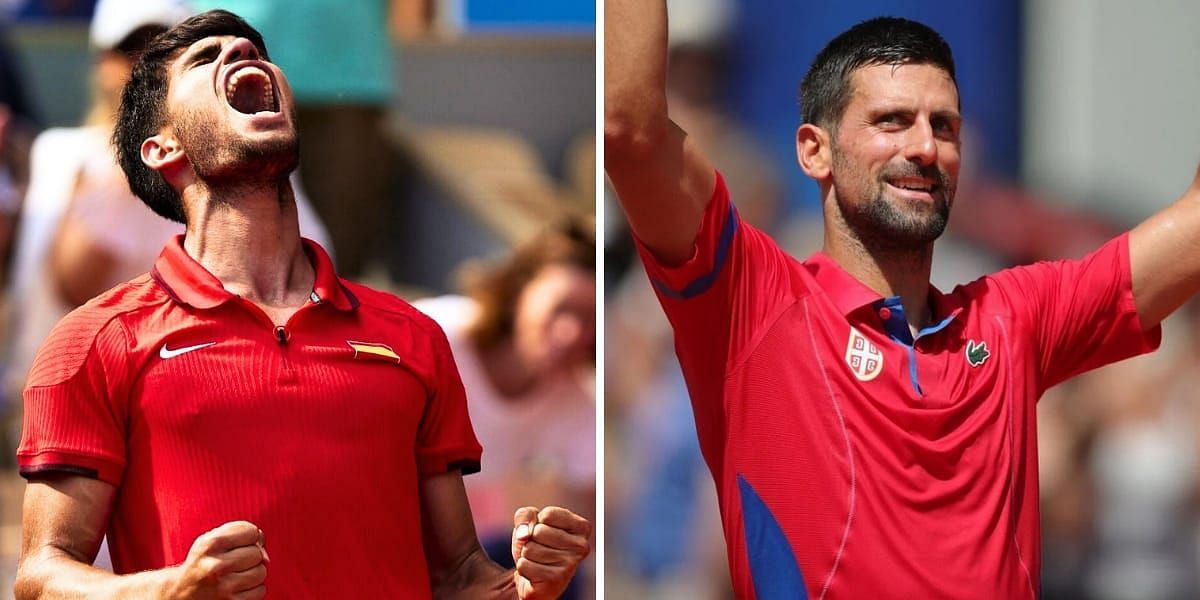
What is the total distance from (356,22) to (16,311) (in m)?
1.50

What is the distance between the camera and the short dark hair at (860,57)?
4.09 m

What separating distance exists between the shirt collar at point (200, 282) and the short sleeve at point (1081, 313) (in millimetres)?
1433

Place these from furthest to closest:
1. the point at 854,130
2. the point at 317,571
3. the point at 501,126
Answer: the point at 501,126, the point at 854,130, the point at 317,571

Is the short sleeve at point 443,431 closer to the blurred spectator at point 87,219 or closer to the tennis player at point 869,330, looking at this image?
the tennis player at point 869,330

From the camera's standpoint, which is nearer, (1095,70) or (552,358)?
(552,358)

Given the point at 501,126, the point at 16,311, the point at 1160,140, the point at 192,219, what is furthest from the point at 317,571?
the point at 1160,140

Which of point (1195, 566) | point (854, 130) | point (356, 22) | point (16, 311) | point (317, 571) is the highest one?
point (356, 22)

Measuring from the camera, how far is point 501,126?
821cm

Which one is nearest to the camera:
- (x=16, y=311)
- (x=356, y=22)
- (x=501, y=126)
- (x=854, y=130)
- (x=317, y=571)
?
(x=317, y=571)

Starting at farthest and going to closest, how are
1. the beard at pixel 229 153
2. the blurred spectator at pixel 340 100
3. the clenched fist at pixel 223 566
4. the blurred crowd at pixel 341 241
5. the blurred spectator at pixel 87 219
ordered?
the blurred spectator at pixel 340 100, the blurred crowd at pixel 341 241, the blurred spectator at pixel 87 219, the beard at pixel 229 153, the clenched fist at pixel 223 566

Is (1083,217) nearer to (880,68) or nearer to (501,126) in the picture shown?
(501,126)

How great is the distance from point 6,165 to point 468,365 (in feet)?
5.40

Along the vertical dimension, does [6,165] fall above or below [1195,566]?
above

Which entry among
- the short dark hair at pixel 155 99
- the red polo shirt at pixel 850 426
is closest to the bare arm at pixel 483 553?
the red polo shirt at pixel 850 426
